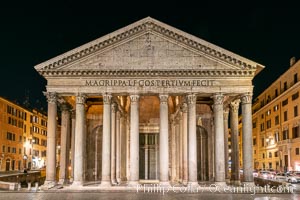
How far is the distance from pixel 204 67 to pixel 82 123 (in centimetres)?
1198

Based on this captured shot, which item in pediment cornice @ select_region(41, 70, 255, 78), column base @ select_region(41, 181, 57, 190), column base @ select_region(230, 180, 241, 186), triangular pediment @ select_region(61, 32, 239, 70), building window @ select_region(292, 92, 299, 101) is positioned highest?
triangular pediment @ select_region(61, 32, 239, 70)

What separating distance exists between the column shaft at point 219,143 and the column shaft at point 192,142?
192 centimetres

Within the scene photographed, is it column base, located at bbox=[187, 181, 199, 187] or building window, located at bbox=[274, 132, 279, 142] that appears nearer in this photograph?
column base, located at bbox=[187, 181, 199, 187]

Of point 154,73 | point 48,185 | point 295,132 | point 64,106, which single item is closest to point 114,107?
point 64,106

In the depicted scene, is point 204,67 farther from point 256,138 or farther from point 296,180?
point 256,138

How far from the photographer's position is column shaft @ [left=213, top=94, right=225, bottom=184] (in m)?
38.6

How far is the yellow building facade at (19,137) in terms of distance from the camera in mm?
76812

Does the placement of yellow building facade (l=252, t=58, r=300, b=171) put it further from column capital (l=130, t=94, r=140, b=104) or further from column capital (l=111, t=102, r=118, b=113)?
column capital (l=130, t=94, r=140, b=104)

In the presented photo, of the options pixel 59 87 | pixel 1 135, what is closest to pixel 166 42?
pixel 59 87

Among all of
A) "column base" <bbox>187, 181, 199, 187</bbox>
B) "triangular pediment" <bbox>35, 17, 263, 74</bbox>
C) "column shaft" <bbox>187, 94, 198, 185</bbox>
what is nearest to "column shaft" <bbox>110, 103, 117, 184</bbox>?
"triangular pediment" <bbox>35, 17, 263, 74</bbox>

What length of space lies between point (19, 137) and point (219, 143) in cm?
5726

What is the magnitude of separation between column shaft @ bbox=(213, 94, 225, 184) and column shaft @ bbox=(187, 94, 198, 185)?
1918 millimetres

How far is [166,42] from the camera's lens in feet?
131

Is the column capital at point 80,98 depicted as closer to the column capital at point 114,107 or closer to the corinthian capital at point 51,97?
the corinthian capital at point 51,97
